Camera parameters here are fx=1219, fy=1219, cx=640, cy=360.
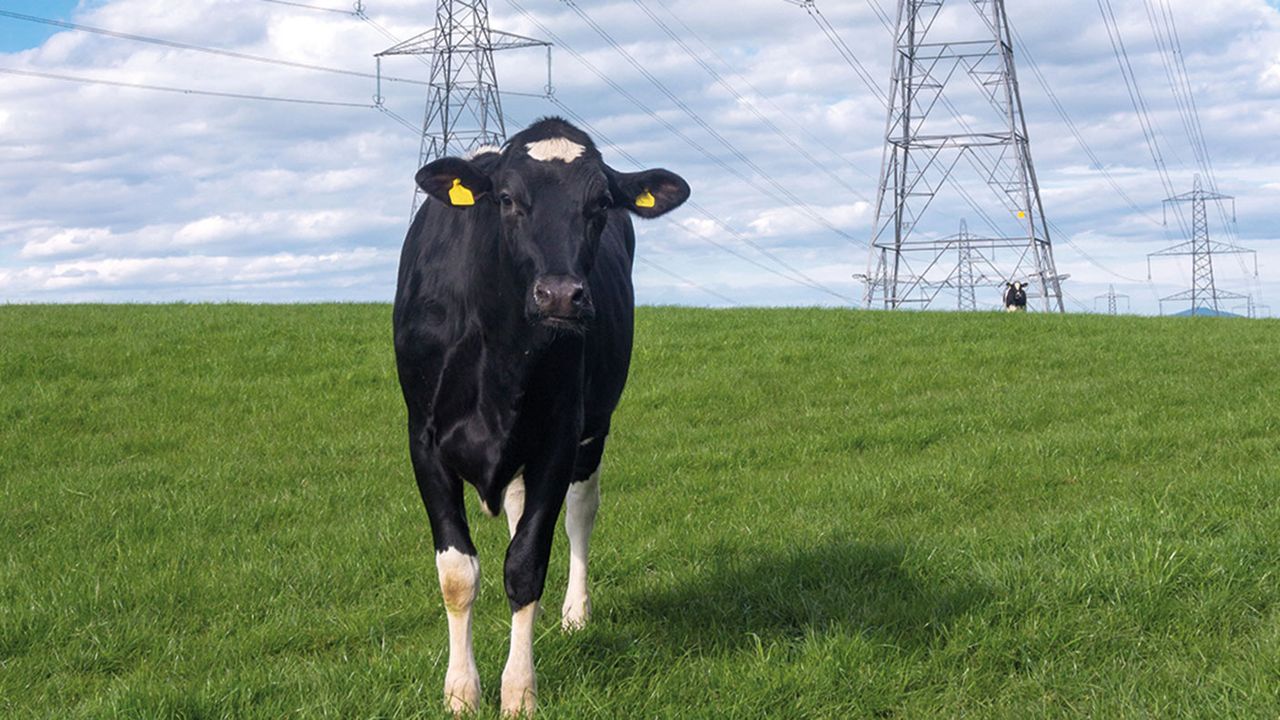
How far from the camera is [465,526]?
523 centimetres

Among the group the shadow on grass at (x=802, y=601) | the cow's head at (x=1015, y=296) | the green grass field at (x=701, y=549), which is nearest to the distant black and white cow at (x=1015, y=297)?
the cow's head at (x=1015, y=296)

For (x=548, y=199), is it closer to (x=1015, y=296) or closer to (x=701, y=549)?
(x=701, y=549)

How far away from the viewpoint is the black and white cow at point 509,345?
4848 mm

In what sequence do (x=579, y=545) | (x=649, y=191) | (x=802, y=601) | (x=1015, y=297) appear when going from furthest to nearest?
(x=1015, y=297) → (x=579, y=545) → (x=802, y=601) → (x=649, y=191)

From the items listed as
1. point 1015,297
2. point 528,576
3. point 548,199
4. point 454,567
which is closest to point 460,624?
point 454,567

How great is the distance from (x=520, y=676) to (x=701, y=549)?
2513 millimetres

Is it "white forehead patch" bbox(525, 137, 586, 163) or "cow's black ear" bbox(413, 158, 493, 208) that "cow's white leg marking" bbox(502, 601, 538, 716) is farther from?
"white forehead patch" bbox(525, 137, 586, 163)

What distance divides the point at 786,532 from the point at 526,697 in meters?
3.25

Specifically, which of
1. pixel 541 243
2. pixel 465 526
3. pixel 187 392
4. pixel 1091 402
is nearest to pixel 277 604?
pixel 465 526

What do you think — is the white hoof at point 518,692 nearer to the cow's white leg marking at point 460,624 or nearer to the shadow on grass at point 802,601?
the cow's white leg marking at point 460,624

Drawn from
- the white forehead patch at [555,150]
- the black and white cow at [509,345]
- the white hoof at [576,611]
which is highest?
the white forehead patch at [555,150]

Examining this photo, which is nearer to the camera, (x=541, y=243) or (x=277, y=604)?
(x=541, y=243)

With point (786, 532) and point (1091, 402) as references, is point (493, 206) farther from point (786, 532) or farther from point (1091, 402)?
point (1091, 402)

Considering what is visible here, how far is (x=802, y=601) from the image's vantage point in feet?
19.7
